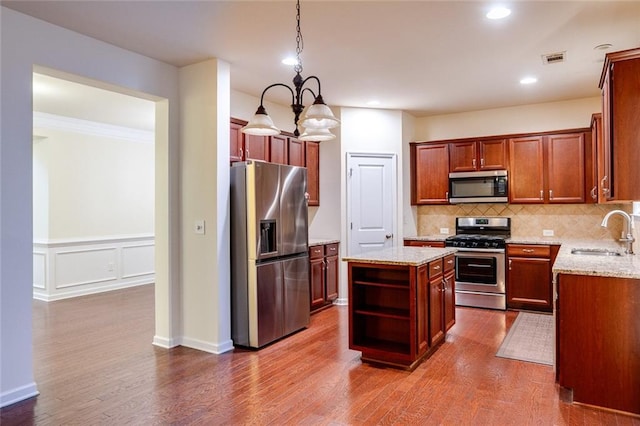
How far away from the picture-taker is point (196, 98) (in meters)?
3.88

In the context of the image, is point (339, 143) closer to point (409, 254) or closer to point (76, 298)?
point (409, 254)

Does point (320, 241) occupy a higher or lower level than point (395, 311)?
higher

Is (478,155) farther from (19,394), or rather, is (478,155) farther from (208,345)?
(19,394)

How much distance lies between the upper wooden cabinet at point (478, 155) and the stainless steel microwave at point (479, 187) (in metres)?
0.10

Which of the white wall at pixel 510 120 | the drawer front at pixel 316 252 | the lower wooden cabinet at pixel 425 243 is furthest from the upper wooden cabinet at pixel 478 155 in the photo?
the drawer front at pixel 316 252

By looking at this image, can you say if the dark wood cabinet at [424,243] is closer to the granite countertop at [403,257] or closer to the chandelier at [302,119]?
the granite countertop at [403,257]

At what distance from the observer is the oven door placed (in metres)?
5.13

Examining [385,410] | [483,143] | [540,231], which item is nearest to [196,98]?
[385,410]

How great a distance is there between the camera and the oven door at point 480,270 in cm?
513

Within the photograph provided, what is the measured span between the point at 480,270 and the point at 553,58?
8.46 feet

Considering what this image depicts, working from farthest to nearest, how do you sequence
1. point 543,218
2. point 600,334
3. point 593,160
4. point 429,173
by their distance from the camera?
1. point 429,173
2. point 543,218
3. point 593,160
4. point 600,334

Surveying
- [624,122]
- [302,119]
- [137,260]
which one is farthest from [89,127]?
[624,122]

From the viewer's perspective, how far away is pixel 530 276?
5004 millimetres

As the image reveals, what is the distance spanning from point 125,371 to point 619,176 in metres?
3.87
